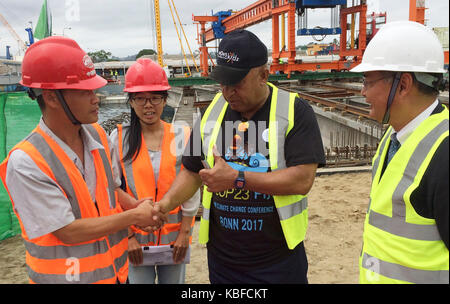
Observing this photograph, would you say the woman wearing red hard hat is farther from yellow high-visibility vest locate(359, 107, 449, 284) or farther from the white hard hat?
the white hard hat

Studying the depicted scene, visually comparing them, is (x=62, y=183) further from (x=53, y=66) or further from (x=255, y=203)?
(x=255, y=203)

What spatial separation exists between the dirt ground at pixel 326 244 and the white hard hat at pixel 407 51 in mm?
2890

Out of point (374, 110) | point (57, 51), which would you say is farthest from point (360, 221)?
point (57, 51)

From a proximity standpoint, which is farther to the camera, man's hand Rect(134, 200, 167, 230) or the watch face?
man's hand Rect(134, 200, 167, 230)

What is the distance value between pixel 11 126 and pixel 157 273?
3782mm

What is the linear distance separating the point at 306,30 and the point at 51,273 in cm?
2436

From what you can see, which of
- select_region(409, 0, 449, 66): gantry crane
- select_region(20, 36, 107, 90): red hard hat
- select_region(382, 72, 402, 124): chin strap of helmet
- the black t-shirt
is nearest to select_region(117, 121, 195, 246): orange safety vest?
the black t-shirt

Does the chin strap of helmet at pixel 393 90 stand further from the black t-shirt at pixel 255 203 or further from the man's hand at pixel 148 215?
the man's hand at pixel 148 215

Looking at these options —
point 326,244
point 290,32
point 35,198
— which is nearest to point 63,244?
point 35,198

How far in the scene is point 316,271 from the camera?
13.1ft

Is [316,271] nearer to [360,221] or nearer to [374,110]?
[360,221]

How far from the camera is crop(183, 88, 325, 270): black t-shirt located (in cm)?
193

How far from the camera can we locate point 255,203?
1.96 meters

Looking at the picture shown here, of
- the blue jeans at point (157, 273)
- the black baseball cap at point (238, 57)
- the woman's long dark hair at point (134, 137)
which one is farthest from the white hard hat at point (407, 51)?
the blue jeans at point (157, 273)
